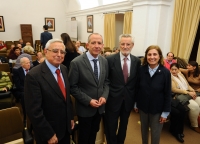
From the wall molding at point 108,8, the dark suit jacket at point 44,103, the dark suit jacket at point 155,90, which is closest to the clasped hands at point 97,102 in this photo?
the dark suit jacket at point 44,103

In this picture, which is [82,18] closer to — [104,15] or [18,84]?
[104,15]

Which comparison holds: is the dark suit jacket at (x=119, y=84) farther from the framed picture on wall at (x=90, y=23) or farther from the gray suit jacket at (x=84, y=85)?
the framed picture on wall at (x=90, y=23)

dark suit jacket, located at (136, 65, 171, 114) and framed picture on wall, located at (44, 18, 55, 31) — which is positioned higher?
framed picture on wall, located at (44, 18, 55, 31)

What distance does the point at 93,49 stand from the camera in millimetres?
1686

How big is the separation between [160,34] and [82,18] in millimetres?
5608

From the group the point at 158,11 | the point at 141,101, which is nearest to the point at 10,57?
the point at 141,101

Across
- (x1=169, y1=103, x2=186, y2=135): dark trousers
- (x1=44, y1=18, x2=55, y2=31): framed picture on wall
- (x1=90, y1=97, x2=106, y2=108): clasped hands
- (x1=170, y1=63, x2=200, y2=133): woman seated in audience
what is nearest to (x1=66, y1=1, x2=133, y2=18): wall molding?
(x1=44, y1=18, x2=55, y2=31): framed picture on wall

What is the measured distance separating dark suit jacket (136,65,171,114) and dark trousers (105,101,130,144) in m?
0.28

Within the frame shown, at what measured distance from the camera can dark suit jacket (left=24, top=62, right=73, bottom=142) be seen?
1274mm

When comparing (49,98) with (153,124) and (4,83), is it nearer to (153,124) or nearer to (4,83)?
(153,124)

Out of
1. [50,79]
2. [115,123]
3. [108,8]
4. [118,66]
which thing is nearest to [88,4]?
[108,8]

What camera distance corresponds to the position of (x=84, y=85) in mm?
1685

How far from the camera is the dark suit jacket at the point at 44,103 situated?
4.18ft

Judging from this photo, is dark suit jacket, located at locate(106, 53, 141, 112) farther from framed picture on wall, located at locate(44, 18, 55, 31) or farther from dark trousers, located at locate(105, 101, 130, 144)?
framed picture on wall, located at locate(44, 18, 55, 31)
